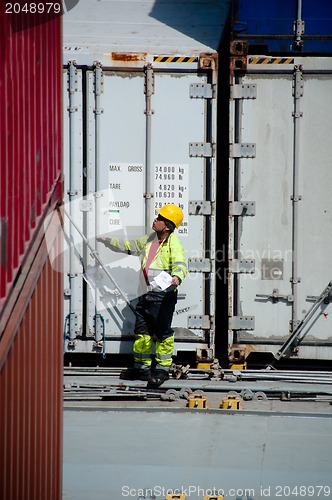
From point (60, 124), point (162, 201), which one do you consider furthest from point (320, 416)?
point (60, 124)

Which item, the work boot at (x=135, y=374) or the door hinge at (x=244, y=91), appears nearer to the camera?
the work boot at (x=135, y=374)

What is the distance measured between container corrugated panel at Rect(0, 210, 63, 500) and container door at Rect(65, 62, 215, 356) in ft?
13.8

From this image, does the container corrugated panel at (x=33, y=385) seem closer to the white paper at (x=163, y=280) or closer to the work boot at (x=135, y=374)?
the white paper at (x=163, y=280)

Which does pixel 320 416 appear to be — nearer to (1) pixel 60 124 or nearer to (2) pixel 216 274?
(2) pixel 216 274

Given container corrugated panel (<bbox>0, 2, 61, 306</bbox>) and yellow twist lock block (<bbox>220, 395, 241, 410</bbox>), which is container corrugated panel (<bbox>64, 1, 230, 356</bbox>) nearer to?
yellow twist lock block (<bbox>220, 395, 241, 410</bbox>)

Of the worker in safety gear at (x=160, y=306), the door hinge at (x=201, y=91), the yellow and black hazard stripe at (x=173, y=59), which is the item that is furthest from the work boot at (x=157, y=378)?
the yellow and black hazard stripe at (x=173, y=59)

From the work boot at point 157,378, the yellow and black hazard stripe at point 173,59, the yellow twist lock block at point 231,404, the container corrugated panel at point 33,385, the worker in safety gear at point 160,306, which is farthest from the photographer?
the yellow and black hazard stripe at point 173,59

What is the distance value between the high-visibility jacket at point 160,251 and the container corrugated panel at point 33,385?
387 cm

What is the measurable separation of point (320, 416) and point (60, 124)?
425 cm

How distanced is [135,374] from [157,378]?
1.27 ft

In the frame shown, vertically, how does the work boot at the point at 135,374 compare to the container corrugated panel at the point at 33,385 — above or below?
below

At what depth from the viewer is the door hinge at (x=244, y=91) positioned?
9.77 meters

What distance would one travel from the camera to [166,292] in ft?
31.2

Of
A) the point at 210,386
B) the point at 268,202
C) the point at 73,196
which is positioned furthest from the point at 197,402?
the point at 73,196
